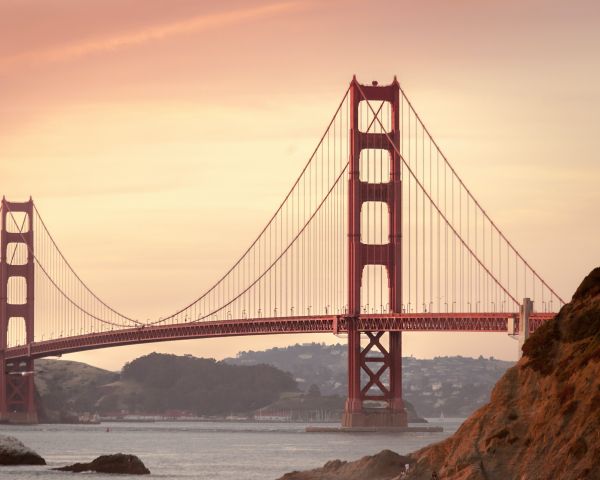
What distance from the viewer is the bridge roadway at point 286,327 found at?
86.1 m

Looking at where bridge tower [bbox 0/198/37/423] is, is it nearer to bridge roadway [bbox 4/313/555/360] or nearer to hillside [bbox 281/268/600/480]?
bridge roadway [bbox 4/313/555/360]

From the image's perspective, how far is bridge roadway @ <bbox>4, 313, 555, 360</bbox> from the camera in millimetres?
86125

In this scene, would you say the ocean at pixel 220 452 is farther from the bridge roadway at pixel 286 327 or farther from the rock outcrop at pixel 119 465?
the bridge roadway at pixel 286 327

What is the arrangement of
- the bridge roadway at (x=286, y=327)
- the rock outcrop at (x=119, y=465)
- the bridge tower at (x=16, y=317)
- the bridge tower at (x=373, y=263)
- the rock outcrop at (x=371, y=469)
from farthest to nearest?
the bridge tower at (x=16, y=317) < the bridge tower at (x=373, y=263) < the bridge roadway at (x=286, y=327) < the rock outcrop at (x=119, y=465) < the rock outcrop at (x=371, y=469)

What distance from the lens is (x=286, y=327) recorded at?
97.8 meters

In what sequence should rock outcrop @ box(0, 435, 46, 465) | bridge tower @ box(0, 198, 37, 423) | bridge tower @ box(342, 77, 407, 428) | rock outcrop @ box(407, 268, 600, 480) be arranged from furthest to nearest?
bridge tower @ box(0, 198, 37, 423) < bridge tower @ box(342, 77, 407, 428) < rock outcrop @ box(0, 435, 46, 465) < rock outcrop @ box(407, 268, 600, 480)

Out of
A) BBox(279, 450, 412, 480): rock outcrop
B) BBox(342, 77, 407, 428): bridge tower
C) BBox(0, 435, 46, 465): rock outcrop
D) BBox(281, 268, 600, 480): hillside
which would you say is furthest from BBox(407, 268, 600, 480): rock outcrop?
BBox(342, 77, 407, 428): bridge tower

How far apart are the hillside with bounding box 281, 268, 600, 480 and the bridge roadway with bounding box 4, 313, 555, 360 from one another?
42515 mm

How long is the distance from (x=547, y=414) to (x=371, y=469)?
467 inches

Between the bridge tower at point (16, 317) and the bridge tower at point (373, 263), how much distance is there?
37.2 m

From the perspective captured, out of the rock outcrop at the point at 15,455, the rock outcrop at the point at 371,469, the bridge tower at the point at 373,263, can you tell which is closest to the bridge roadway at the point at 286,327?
the bridge tower at the point at 373,263

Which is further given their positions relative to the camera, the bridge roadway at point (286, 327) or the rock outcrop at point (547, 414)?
the bridge roadway at point (286, 327)

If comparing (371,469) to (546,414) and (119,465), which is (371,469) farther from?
(119,465)

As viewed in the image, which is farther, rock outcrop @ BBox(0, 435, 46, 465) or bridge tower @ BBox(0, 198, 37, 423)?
bridge tower @ BBox(0, 198, 37, 423)
